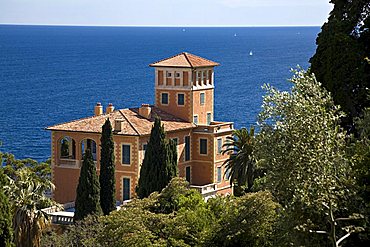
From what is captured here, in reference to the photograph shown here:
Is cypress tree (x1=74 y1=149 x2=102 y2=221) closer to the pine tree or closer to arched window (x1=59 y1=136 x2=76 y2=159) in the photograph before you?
the pine tree

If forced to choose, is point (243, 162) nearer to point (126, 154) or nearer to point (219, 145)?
point (126, 154)

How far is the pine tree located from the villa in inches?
195

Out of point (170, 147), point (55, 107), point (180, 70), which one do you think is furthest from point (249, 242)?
point (55, 107)

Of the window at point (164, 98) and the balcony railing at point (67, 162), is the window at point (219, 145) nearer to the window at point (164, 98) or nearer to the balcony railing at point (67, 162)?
the window at point (164, 98)

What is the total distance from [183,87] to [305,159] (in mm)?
37165

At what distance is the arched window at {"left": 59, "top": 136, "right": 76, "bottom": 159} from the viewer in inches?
2099

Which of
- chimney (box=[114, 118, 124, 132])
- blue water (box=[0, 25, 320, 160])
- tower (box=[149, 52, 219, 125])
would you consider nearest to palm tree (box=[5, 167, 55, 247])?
chimney (box=[114, 118, 124, 132])

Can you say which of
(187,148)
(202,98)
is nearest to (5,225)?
(187,148)

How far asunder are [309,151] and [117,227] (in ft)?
34.8

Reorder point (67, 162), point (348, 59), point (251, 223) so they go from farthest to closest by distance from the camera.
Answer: point (67, 162), point (348, 59), point (251, 223)

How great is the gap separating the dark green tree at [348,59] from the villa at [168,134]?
2233 centimetres

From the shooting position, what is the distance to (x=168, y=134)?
5234 cm

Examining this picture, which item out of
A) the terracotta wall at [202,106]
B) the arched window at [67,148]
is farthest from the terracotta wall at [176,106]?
the arched window at [67,148]

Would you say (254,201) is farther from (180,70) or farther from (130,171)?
(180,70)
